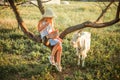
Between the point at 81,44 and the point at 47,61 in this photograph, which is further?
the point at 47,61

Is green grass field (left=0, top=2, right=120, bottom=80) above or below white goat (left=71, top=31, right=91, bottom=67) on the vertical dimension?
below

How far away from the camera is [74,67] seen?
33.4ft

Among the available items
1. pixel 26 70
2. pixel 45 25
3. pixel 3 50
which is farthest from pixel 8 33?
pixel 45 25

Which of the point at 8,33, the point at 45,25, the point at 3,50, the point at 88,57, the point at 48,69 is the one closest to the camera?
the point at 45,25

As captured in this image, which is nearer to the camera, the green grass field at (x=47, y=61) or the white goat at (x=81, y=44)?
the green grass field at (x=47, y=61)

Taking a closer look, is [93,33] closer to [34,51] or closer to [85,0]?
[34,51]

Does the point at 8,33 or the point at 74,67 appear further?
the point at 8,33

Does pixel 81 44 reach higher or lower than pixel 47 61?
higher

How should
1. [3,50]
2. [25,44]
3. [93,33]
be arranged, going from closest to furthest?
[3,50] < [25,44] < [93,33]

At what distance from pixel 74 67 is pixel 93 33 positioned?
5.86 metres

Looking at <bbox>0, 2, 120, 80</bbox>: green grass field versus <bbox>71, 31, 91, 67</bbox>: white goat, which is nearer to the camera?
<bbox>0, 2, 120, 80</bbox>: green grass field

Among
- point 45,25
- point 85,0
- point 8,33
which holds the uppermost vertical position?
point 45,25

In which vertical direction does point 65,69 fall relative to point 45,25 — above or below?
below

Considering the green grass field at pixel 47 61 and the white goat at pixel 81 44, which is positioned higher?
the white goat at pixel 81 44
